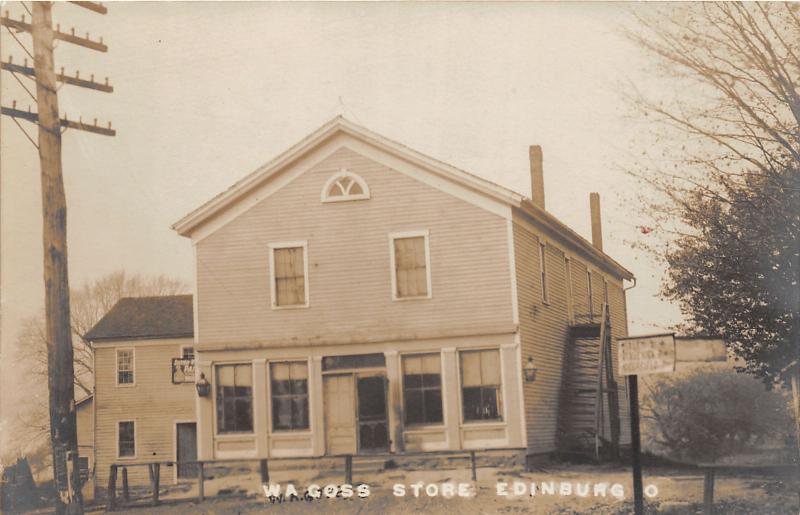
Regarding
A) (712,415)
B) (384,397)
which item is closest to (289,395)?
(384,397)

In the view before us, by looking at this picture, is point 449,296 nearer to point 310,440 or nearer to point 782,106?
point 310,440

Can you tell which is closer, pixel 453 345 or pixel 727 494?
pixel 727 494

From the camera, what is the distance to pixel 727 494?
14.5 meters

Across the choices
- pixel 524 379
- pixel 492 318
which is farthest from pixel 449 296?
pixel 524 379

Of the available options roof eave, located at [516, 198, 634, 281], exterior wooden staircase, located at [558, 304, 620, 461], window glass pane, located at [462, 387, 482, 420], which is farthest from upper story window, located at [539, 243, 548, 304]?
window glass pane, located at [462, 387, 482, 420]

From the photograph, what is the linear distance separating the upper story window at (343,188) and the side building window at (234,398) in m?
3.92

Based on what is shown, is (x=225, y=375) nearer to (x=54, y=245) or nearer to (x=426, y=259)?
(x=426, y=259)

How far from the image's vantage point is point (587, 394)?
78.8 feet

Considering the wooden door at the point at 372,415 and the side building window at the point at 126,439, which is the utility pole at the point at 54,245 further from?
the side building window at the point at 126,439

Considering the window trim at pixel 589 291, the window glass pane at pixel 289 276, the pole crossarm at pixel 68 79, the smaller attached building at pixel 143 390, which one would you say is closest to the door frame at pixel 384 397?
the window glass pane at pixel 289 276

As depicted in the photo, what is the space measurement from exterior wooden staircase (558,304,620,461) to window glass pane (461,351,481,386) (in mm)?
3238

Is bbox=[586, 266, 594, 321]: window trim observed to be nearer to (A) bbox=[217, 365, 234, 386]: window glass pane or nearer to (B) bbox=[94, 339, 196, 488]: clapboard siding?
(A) bbox=[217, 365, 234, 386]: window glass pane

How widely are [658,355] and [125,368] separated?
2346 cm

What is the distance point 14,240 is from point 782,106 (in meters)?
12.0
